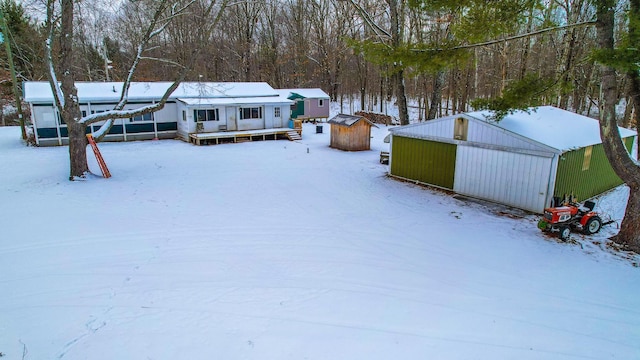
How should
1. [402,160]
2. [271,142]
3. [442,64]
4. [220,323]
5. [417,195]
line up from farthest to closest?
[271,142] → [402,160] → [417,195] → [442,64] → [220,323]

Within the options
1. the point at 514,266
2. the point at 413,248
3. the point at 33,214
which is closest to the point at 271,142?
the point at 33,214

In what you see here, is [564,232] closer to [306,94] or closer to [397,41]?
[397,41]

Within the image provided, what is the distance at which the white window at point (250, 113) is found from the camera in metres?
21.9

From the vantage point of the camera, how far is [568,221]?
8398 millimetres

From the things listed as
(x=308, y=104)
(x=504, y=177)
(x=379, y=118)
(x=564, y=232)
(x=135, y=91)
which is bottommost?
(x=564, y=232)

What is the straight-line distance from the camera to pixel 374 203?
1061 cm

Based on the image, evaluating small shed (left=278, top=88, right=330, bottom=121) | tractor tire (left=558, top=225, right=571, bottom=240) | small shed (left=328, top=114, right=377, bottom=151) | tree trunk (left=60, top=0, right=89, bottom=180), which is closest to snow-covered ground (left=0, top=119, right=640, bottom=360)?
tractor tire (left=558, top=225, right=571, bottom=240)

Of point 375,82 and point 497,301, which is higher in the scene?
point 375,82

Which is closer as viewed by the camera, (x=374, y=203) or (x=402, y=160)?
(x=374, y=203)

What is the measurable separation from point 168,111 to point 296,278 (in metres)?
17.6

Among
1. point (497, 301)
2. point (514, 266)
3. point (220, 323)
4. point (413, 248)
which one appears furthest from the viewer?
point (413, 248)

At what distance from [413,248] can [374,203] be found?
3.01m

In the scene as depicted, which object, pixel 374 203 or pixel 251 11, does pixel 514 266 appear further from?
pixel 251 11

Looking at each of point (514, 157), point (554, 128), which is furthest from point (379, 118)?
point (514, 157)
